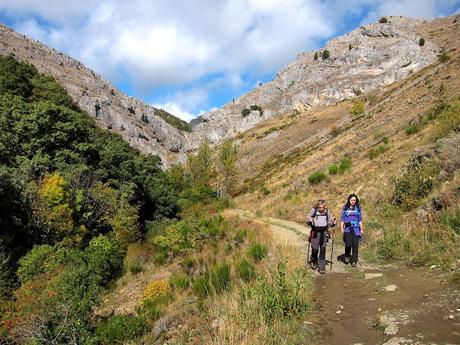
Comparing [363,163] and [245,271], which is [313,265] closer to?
[245,271]

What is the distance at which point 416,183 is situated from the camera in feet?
38.8

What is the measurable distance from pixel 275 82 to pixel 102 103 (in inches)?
2763

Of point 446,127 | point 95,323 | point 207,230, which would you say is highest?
point 446,127

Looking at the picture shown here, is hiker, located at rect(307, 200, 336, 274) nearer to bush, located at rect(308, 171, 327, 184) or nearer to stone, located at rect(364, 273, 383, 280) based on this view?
stone, located at rect(364, 273, 383, 280)

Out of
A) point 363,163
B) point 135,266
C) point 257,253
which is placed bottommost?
point 135,266

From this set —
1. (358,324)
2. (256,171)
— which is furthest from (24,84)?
(358,324)

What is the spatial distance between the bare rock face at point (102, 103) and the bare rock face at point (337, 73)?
18.6 meters

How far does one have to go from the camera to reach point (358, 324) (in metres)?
5.55

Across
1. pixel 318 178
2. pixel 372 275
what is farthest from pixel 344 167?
pixel 372 275

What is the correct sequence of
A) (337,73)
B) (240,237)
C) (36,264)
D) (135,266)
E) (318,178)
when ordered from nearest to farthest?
(240,237), (36,264), (135,266), (318,178), (337,73)

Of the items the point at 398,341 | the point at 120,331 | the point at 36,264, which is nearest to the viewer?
the point at 398,341

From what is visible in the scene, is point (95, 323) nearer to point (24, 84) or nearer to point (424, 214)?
point (424, 214)

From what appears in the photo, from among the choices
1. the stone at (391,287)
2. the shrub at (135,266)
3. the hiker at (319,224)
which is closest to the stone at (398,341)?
the stone at (391,287)

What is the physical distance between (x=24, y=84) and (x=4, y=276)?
34317 mm
